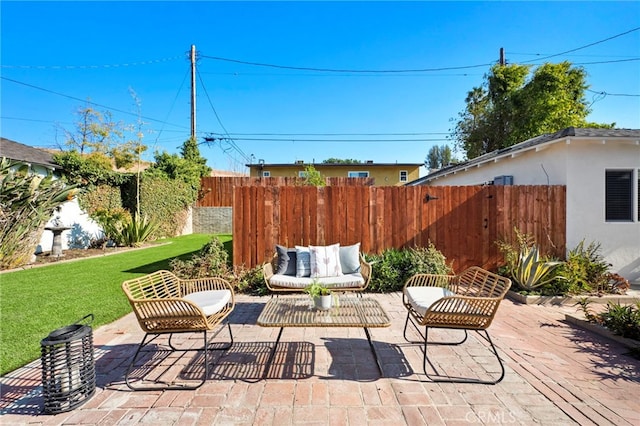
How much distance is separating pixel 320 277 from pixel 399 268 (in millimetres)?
1672

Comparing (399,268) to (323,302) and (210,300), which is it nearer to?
(323,302)

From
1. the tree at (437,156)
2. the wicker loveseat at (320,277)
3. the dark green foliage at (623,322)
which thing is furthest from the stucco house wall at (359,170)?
the tree at (437,156)

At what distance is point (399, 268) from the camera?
543 centimetres

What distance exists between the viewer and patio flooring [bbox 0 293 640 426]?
6.84 feet

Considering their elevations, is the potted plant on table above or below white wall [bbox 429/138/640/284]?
below

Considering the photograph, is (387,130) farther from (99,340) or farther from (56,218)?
(99,340)

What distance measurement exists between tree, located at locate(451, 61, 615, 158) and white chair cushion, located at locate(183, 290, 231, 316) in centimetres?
1695

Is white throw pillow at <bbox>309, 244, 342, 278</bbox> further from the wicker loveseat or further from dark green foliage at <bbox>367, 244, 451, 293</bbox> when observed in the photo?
dark green foliage at <bbox>367, 244, 451, 293</bbox>

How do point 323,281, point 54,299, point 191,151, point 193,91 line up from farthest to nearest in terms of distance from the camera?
point 191,151
point 193,91
point 54,299
point 323,281

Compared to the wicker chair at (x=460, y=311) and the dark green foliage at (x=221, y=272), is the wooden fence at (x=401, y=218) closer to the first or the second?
the dark green foliage at (x=221, y=272)

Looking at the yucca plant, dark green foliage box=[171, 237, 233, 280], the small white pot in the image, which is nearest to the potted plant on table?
the small white pot

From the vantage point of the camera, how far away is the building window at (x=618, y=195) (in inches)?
230

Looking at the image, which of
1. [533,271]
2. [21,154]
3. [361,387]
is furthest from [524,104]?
[21,154]

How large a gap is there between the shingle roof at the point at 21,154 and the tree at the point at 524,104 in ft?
66.5
